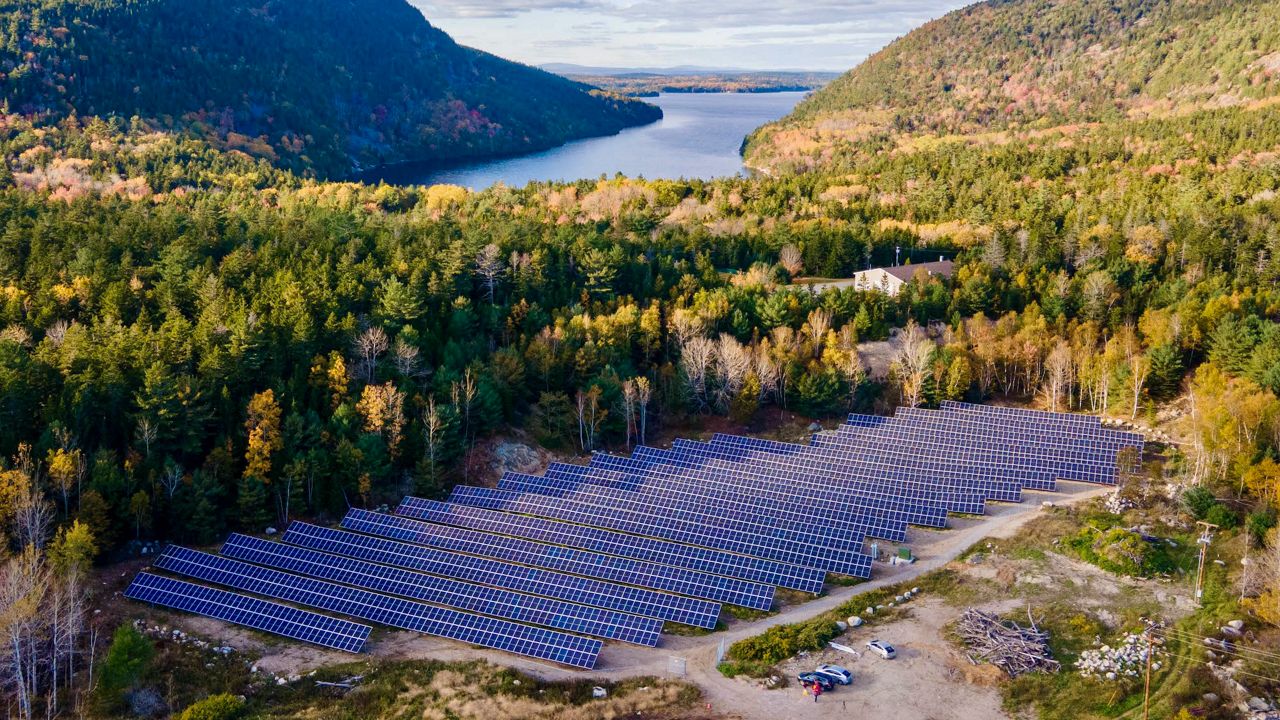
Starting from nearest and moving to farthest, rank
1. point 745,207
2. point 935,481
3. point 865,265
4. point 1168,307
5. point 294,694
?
point 294,694
point 935,481
point 1168,307
point 865,265
point 745,207

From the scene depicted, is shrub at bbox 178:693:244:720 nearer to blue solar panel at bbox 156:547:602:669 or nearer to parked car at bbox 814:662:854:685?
blue solar panel at bbox 156:547:602:669

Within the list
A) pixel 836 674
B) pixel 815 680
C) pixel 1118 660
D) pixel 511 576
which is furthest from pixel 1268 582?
pixel 511 576

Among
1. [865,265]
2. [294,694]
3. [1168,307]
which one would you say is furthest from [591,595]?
[865,265]

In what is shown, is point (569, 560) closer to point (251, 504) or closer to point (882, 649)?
point (882, 649)

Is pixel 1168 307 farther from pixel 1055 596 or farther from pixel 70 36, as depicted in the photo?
pixel 70 36

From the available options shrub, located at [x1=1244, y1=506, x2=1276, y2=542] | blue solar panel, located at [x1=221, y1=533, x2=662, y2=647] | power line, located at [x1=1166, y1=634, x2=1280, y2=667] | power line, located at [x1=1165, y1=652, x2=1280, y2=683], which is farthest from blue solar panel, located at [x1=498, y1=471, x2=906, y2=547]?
shrub, located at [x1=1244, y1=506, x2=1276, y2=542]
